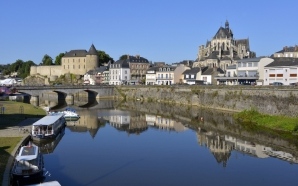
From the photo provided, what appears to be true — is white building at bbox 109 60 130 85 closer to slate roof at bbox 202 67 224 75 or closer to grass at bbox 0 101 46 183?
slate roof at bbox 202 67 224 75

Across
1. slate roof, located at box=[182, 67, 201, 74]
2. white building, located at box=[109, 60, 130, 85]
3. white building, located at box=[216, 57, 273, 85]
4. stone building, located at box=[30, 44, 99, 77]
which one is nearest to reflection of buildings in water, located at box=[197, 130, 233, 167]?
white building, located at box=[216, 57, 273, 85]

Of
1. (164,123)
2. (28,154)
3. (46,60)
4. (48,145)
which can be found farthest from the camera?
(46,60)

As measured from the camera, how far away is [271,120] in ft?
119

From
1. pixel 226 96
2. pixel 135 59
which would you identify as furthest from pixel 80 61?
pixel 226 96

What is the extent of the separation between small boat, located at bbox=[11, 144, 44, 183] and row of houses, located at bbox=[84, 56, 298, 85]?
133 ft

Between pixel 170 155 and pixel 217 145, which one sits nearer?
pixel 170 155

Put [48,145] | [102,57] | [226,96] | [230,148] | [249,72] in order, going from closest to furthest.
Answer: [230,148]
[48,145]
[226,96]
[249,72]
[102,57]

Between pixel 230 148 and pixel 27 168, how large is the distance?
50.8 feet

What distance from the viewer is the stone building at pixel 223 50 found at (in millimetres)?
87875

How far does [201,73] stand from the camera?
77.6 metres

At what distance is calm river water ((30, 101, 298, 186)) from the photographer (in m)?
19.2

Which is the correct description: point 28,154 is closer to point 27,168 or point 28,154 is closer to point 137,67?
point 27,168

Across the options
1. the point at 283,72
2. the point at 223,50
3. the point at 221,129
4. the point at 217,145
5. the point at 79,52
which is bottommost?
the point at 217,145

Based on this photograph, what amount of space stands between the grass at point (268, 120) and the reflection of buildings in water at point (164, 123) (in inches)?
267
